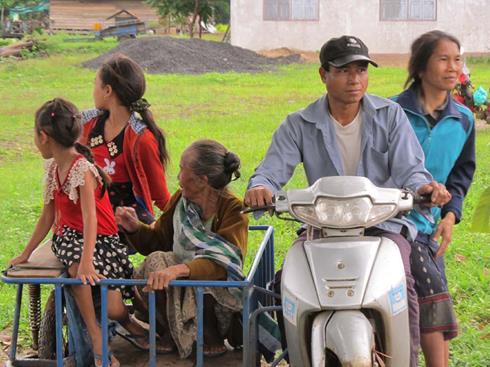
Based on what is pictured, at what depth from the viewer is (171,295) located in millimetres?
4117

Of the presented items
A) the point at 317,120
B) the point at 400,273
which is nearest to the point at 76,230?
the point at 317,120

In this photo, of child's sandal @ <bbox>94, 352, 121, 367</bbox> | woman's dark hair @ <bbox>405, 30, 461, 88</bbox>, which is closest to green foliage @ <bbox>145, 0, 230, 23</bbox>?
woman's dark hair @ <bbox>405, 30, 461, 88</bbox>

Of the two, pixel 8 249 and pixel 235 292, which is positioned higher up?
pixel 235 292

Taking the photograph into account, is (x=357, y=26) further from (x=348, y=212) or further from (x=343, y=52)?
(x=348, y=212)

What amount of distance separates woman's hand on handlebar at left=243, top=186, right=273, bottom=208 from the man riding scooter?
108 mm

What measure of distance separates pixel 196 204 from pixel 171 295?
39cm

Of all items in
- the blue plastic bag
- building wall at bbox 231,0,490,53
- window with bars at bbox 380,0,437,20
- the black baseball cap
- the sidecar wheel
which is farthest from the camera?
window with bars at bbox 380,0,437,20

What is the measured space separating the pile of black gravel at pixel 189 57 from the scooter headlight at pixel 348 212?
72.8 feet

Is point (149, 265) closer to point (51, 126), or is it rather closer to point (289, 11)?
point (51, 126)

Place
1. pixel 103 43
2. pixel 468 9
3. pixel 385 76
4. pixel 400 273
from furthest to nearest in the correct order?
pixel 103 43, pixel 468 9, pixel 385 76, pixel 400 273

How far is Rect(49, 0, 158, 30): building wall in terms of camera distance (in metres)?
44.7

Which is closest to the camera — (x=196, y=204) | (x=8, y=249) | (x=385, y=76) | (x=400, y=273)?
(x=400, y=273)

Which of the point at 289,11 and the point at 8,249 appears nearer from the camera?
the point at 8,249

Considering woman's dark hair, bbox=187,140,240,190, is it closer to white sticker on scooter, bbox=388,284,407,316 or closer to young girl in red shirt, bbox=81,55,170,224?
young girl in red shirt, bbox=81,55,170,224
